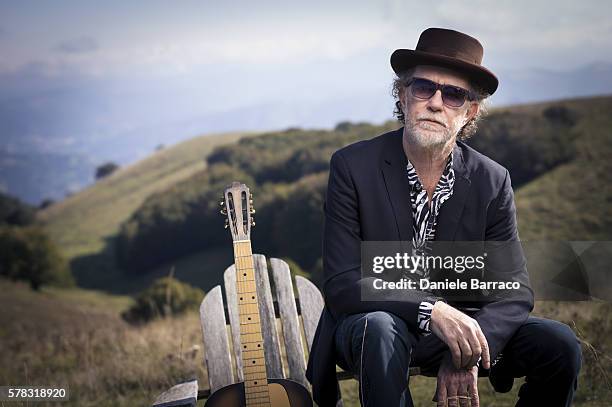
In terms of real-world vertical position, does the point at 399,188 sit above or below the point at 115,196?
A: below

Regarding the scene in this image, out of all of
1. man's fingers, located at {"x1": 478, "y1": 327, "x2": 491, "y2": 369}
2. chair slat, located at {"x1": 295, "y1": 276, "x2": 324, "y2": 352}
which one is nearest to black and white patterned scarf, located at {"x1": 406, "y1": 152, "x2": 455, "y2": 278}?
man's fingers, located at {"x1": 478, "y1": 327, "x2": 491, "y2": 369}

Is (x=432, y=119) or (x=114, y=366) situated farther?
(x=114, y=366)

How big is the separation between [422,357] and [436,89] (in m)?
1.24

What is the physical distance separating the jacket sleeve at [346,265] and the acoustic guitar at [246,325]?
1.29ft

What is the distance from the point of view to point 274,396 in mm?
3227

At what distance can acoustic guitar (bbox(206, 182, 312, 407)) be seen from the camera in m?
3.20

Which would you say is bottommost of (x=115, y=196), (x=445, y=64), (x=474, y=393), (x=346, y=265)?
(x=474, y=393)

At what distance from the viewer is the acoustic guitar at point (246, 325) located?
3.20 meters

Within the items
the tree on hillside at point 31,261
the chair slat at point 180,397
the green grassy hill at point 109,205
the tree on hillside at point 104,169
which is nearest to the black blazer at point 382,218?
the chair slat at point 180,397

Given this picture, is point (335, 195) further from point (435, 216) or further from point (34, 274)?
point (34, 274)

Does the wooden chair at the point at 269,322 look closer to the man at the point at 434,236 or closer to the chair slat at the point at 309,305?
the chair slat at the point at 309,305

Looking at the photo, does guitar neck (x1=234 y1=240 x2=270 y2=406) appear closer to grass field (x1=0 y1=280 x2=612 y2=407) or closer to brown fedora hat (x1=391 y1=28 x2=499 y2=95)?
brown fedora hat (x1=391 y1=28 x2=499 y2=95)

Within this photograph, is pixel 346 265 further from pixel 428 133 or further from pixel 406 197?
pixel 428 133

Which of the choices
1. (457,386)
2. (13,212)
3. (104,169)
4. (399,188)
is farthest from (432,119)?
(104,169)
